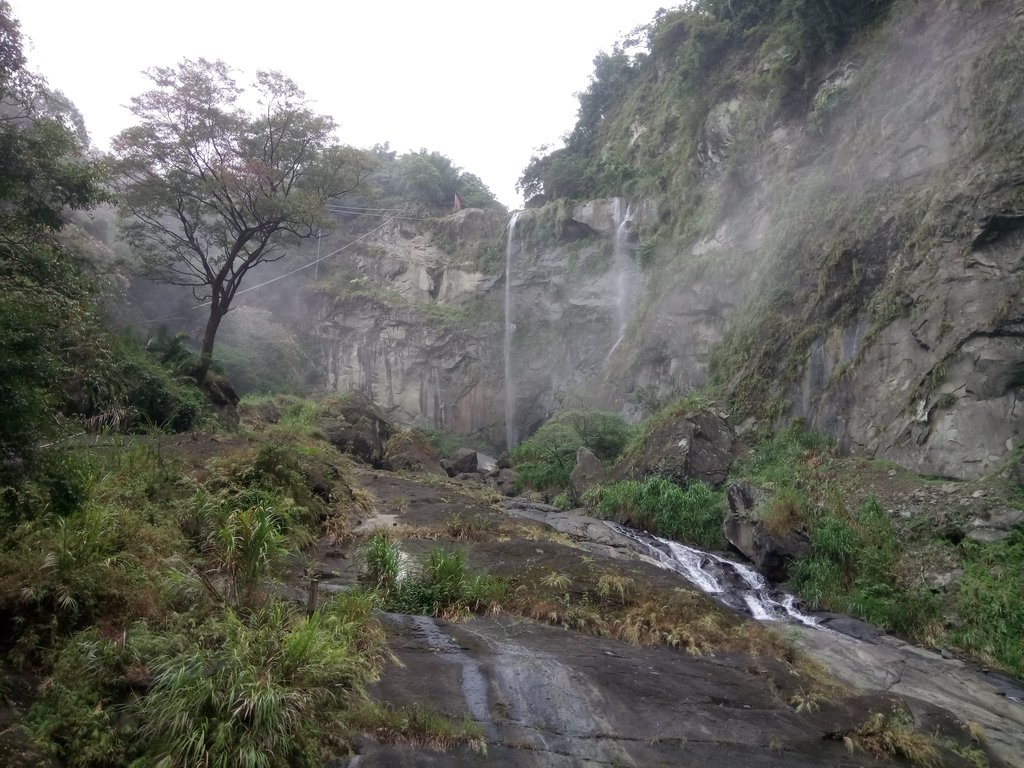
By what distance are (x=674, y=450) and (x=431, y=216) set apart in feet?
90.7

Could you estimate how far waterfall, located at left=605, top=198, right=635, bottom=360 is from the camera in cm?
3091

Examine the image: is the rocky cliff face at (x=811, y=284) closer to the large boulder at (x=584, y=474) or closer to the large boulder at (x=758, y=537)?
the large boulder at (x=758, y=537)

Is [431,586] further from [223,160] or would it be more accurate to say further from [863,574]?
[223,160]

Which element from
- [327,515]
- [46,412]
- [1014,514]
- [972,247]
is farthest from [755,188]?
[46,412]

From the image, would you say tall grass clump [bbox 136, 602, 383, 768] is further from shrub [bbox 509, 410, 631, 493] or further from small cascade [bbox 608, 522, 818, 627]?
shrub [bbox 509, 410, 631, 493]

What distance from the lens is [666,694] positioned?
7199 millimetres

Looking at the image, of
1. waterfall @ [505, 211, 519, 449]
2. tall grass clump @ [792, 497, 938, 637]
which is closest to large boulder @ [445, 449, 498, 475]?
waterfall @ [505, 211, 519, 449]

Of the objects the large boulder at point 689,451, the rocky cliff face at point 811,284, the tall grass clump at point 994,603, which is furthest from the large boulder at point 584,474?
the tall grass clump at point 994,603

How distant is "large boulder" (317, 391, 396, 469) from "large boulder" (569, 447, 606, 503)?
6876 mm

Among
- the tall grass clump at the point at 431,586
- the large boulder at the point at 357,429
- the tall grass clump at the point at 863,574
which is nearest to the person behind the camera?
the tall grass clump at the point at 431,586

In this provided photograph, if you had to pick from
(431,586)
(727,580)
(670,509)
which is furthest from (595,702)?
(670,509)

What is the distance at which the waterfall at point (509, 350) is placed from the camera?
3412 centimetres

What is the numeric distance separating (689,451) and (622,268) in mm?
15482

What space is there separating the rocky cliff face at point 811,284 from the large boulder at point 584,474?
4.55 metres
